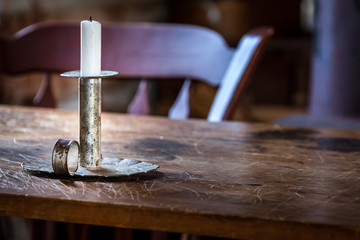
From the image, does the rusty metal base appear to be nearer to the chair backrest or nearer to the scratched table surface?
the scratched table surface

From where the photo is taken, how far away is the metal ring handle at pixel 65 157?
2.18 ft

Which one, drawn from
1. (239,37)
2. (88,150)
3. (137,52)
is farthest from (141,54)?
(239,37)

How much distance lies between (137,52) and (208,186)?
984mm

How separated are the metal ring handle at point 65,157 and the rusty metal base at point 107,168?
12 millimetres

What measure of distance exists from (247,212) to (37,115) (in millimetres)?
705

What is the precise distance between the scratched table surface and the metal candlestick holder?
0.01 metres

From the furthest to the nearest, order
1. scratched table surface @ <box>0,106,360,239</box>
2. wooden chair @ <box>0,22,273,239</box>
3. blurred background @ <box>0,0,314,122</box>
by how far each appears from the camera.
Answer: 1. blurred background @ <box>0,0,314,122</box>
2. wooden chair @ <box>0,22,273,239</box>
3. scratched table surface @ <box>0,106,360,239</box>

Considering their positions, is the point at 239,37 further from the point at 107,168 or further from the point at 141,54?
the point at 107,168

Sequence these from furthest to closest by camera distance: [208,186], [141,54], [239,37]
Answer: [239,37] < [141,54] < [208,186]

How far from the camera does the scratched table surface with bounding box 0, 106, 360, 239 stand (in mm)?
549

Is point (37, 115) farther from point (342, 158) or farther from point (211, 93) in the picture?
point (211, 93)

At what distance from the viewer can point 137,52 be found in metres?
1.59

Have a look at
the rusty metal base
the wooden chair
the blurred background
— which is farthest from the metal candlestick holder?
the blurred background

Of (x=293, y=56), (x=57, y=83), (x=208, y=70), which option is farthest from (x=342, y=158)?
(x=293, y=56)
